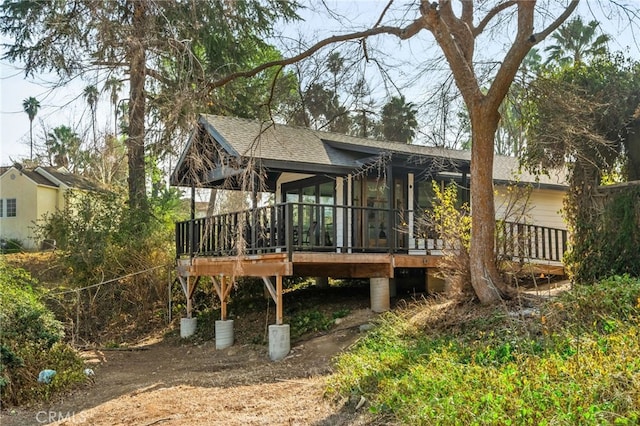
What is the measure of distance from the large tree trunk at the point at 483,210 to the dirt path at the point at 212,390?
272 cm

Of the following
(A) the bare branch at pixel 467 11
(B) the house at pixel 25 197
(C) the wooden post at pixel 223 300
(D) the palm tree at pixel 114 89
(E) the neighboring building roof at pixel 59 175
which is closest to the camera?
(D) the palm tree at pixel 114 89

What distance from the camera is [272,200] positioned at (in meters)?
19.0

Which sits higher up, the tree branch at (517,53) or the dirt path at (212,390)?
the tree branch at (517,53)

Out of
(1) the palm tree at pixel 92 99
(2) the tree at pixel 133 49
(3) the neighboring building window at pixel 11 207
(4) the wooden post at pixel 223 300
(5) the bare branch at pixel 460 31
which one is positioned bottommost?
(4) the wooden post at pixel 223 300

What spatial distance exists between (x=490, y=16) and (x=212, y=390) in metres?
8.01

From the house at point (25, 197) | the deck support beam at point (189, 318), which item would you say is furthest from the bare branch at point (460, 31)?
the house at point (25, 197)

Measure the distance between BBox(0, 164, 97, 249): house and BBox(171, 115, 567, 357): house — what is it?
1558 cm

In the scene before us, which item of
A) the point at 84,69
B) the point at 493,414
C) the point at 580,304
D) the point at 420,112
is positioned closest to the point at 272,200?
the point at 420,112

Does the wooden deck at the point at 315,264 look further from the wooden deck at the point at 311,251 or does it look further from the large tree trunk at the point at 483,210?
the large tree trunk at the point at 483,210

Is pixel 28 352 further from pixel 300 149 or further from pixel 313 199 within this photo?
pixel 313 199

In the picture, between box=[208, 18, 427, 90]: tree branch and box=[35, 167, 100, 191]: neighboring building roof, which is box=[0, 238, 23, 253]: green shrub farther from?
box=[208, 18, 427, 90]: tree branch

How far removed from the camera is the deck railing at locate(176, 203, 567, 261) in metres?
11.4

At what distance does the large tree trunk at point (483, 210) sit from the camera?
352 inches

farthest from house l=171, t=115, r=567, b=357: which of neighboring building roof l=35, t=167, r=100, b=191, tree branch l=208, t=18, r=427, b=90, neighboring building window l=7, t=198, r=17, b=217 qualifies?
→ neighboring building window l=7, t=198, r=17, b=217
